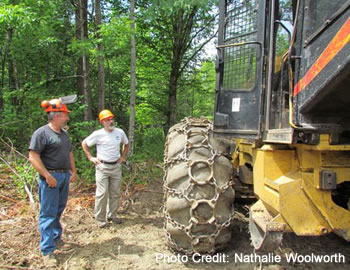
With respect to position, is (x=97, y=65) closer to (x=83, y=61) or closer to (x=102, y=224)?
(x=83, y=61)

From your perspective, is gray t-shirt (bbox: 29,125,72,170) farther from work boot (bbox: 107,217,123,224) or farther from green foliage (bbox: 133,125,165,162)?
green foliage (bbox: 133,125,165,162)

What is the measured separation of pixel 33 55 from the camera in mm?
8133

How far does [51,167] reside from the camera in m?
3.46

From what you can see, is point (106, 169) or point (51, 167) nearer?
point (51, 167)

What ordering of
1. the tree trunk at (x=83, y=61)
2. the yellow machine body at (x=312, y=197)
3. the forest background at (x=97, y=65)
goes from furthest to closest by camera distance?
the tree trunk at (x=83, y=61) → the forest background at (x=97, y=65) → the yellow machine body at (x=312, y=197)

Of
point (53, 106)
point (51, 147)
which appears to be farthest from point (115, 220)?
point (53, 106)

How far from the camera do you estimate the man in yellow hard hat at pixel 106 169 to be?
4.47 metres

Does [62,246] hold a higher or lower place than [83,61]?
lower

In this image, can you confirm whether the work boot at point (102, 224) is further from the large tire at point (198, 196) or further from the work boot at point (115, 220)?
the large tire at point (198, 196)

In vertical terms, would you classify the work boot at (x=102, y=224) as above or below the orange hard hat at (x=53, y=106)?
below

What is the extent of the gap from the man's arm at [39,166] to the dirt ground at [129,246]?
2.96ft

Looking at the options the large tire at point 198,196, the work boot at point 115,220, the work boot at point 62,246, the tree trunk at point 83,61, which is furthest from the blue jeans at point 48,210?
the tree trunk at point 83,61

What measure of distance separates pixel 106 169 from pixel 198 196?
206 centimetres

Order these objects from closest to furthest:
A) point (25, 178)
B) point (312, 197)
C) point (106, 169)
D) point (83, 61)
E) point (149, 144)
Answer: point (312, 197) → point (106, 169) → point (25, 178) → point (83, 61) → point (149, 144)
